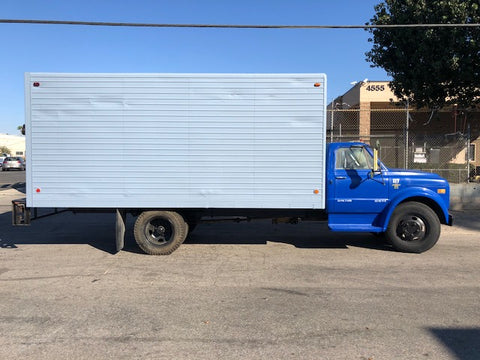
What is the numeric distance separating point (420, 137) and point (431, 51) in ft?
12.3

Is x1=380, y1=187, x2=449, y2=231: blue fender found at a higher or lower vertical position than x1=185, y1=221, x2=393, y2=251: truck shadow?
higher

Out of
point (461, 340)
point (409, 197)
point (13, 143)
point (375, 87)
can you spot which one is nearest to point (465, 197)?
point (409, 197)

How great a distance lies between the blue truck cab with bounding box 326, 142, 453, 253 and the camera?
685 centimetres

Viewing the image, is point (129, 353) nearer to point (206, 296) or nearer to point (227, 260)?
point (206, 296)

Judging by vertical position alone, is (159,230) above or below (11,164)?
below

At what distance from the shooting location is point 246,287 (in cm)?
515

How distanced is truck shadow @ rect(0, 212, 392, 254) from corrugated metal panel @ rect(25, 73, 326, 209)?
1.41 metres

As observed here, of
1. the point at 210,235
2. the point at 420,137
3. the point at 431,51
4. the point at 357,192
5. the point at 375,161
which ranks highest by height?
the point at 431,51

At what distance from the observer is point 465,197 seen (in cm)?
1252

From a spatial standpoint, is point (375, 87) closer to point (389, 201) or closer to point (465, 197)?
point (465, 197)

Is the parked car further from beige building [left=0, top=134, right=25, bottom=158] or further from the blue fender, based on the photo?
beige building [left=0, top=134, right=25, bottom=158]

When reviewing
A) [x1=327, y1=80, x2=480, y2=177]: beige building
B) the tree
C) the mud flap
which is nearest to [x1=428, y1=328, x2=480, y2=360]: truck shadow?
the mud flap

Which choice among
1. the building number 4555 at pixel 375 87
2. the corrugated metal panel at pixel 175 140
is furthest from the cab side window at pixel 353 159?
the building number 4555 at pixel 375 87

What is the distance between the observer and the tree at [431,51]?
11047mm
